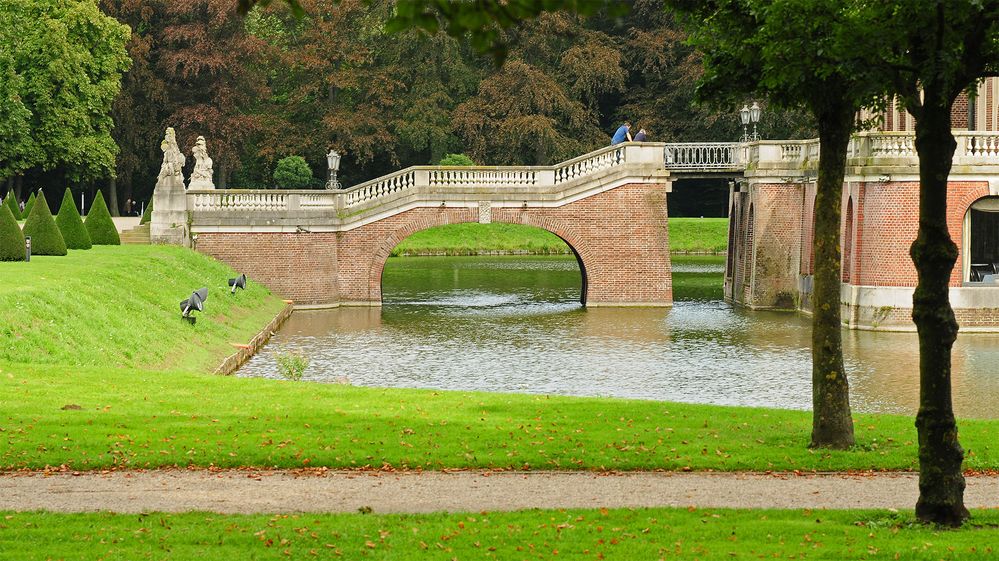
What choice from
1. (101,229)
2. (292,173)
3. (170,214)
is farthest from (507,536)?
(292,173)

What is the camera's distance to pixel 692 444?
14500mm

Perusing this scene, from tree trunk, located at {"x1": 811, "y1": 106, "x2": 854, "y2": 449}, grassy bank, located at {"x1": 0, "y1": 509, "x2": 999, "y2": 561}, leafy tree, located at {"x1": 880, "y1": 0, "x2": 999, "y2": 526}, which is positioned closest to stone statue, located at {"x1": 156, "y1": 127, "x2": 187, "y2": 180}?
tree trunk, located at {"x1": 811, "y1": 106, "x2": 854, "y2": 449}

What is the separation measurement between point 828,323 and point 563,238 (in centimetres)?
2545

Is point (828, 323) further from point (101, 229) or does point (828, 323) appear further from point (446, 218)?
point (101, 229)

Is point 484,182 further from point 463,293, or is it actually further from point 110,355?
point 110,355

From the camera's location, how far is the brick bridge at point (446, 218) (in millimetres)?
39406

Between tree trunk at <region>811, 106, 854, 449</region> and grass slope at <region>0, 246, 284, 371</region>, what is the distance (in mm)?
11527

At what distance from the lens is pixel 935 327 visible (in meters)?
10.8

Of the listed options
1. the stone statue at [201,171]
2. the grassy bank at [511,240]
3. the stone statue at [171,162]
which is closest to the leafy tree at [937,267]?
the stone statue at [171,162]

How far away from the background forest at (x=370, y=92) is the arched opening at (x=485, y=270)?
3809mm

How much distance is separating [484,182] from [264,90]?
30.0 m

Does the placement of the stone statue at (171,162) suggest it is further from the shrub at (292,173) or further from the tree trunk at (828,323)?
the tree trunk at (828,323)

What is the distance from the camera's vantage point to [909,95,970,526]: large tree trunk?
35.0 feet

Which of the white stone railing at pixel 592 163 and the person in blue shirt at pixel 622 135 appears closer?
the white stone railing at pixel 592 163
